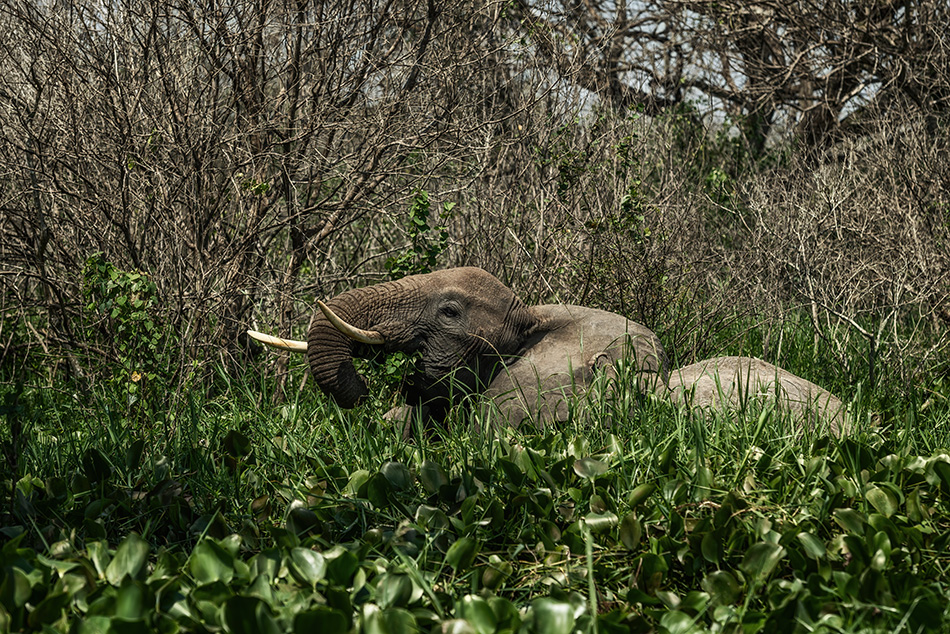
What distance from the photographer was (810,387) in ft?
16.6

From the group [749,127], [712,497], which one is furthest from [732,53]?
[712,497]

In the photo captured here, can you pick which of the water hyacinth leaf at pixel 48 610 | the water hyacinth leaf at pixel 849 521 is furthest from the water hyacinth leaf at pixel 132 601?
the water hyacinth leaf at pixel 849 521

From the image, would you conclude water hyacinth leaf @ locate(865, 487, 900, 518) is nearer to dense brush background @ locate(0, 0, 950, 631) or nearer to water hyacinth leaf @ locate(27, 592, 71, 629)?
dense brush background @ locate(0, 0, 950, 631)

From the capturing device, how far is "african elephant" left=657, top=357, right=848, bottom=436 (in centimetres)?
418

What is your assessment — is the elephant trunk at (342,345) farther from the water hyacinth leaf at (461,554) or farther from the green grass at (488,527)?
the water hyacinth leaf at (461,554)

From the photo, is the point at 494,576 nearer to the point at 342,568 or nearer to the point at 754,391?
the point at 342,568

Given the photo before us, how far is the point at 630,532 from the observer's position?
307 cm

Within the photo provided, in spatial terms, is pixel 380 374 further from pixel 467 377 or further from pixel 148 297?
pixel 148 297

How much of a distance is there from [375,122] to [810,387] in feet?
9.69

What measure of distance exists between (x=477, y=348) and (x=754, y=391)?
133 centimetres

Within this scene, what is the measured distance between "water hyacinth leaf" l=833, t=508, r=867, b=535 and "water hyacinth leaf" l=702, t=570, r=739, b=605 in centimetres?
50

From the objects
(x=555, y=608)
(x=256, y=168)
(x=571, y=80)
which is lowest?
(x=555, y=608)

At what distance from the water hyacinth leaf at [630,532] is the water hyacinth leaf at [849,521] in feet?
2.06

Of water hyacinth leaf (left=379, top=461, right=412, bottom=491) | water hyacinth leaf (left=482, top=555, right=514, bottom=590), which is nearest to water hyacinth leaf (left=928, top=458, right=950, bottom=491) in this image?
water hyacinth leaf (left=482, top=555, right=514, bottom=590)
